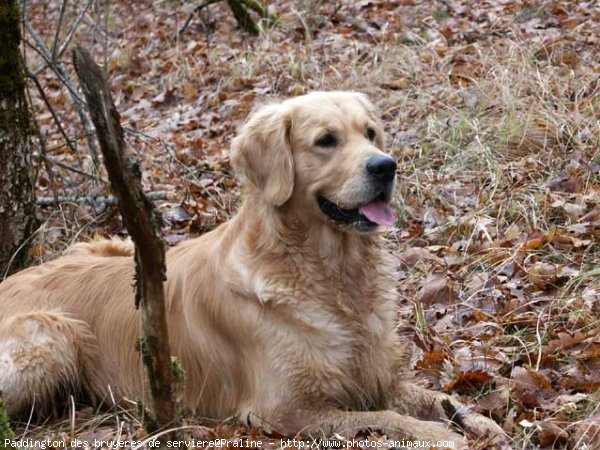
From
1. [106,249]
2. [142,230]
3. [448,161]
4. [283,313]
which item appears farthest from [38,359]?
[448,161]

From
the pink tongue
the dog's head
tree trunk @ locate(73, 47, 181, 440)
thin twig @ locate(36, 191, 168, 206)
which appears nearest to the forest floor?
thin twig @ locate(36, 191, 168, 206)

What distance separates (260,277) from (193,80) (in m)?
6.81

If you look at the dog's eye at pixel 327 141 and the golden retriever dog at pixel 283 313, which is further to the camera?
the dog's eye at pixel 327 141

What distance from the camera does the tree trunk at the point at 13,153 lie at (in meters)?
5.26

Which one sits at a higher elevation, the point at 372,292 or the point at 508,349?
the point at 372,292

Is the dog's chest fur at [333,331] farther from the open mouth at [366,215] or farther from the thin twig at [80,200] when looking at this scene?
the thin twig at [80,200]

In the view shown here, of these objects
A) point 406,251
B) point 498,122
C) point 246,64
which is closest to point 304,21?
point 246,64

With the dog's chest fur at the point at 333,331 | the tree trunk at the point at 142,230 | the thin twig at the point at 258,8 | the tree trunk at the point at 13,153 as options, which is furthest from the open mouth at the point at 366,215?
the thin twig at the point at 258,8

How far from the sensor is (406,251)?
5.82 metres

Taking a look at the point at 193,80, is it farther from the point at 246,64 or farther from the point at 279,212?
the point at 279,212

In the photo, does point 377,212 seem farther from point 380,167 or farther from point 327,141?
point 327,141

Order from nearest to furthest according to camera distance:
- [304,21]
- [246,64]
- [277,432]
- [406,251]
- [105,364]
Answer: [277,432], [105,364], [406,251], [246,64], [304,21]

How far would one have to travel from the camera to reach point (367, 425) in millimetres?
3920

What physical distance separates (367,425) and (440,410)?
0.36 metres
